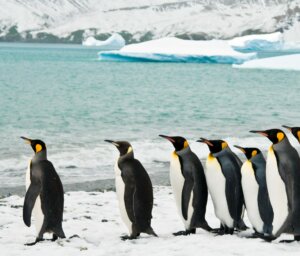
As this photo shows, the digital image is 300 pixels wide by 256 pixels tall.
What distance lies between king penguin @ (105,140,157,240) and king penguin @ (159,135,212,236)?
240 millimetres

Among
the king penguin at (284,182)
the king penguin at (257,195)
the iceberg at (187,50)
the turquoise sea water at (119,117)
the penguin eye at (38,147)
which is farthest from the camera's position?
the iceberg at (187,50)

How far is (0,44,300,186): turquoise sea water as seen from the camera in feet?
40.2

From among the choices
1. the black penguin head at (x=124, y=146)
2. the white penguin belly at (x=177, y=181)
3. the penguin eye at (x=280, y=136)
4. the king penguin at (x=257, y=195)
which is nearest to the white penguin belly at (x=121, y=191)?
the black penguin head at (x=124, y=146)

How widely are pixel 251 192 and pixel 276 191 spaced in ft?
0.76

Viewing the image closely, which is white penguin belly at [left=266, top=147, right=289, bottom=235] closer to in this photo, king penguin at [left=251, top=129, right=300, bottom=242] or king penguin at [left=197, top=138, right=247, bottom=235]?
king penguin at [left=251, top=129, right=300, bottom=242]

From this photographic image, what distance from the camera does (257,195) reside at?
5148 millimetres

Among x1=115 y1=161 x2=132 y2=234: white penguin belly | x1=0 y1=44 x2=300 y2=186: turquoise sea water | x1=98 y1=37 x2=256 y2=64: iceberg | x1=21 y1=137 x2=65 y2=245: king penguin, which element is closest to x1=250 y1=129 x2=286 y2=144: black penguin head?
x1=115 y1=161 x2=132 y2=234: white penguin belly

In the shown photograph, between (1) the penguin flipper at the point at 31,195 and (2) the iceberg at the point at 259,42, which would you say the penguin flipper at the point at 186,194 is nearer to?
(1) the penguin flipper at the point at 31,195

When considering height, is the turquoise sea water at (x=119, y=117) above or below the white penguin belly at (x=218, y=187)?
below

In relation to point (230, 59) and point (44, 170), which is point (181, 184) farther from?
point (230, 59)

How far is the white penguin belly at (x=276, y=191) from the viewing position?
4.96 meters

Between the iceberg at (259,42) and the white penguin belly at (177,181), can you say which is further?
the iceberg at (259,42)

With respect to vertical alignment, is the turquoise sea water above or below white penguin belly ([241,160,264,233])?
below

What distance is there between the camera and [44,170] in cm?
529
